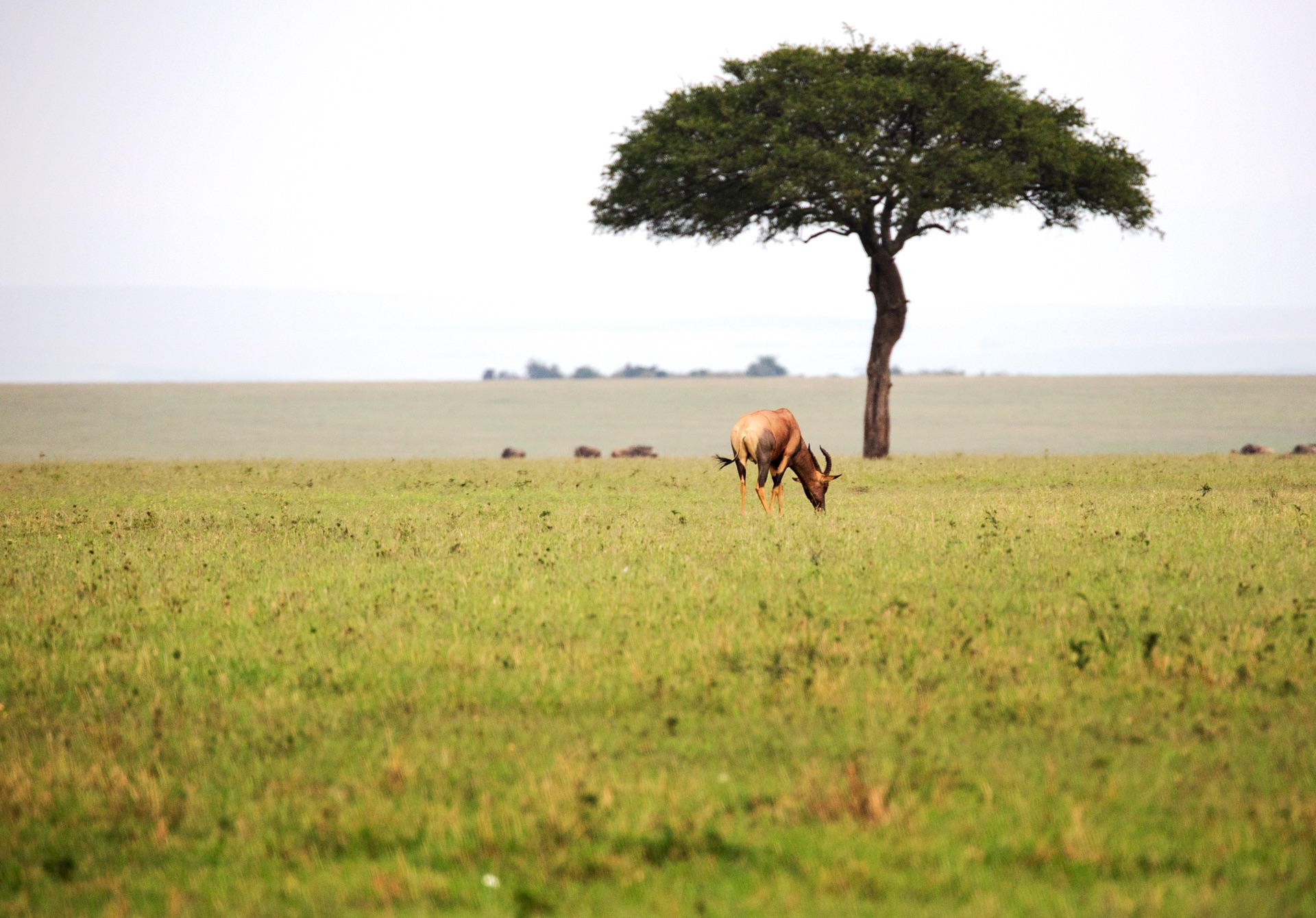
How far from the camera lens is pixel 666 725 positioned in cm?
808

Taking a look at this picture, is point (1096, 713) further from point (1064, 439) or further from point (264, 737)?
point (1064, 439)

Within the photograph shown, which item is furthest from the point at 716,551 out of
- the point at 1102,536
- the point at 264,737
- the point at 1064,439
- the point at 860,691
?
the point at 1064,439

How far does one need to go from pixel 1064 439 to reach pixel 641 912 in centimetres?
7118

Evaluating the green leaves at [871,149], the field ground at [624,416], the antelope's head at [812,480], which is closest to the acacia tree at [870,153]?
the green leaves at [871,149]

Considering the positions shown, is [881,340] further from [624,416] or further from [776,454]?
[624,416]

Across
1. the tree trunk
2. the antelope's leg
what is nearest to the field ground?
the tree trunk

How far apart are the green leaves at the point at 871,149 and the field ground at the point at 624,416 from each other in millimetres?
24288

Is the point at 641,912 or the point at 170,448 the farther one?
the point at 170,448

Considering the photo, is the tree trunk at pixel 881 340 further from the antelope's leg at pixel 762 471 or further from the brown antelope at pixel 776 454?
the antelope's leg at pixel 762 471

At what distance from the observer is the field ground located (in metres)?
69.6

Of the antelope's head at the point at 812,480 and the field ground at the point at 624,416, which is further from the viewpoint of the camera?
the field ground at the point at 624,416

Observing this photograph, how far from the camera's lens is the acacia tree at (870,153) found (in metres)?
35.5

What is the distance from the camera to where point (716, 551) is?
15.5m

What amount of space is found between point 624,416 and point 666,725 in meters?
84.6
